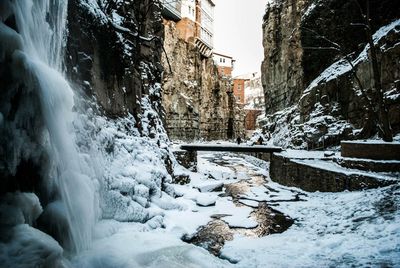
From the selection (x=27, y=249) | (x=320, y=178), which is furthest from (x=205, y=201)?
(x=27, y=249)

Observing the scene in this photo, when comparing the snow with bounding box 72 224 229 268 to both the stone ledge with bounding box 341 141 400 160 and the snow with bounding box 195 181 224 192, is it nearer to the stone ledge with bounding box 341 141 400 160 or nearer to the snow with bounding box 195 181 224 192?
the snow with bounding box 195 181 224 192

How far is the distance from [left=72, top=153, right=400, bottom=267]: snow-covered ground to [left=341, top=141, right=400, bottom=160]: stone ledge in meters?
2.17

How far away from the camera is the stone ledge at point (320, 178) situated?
9.86 metres

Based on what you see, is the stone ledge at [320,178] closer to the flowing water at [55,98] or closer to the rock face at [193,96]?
the flowing water at [55,98]

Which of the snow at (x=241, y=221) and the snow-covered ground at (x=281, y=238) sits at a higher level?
the snow-covered ground at (x=281, y=238)

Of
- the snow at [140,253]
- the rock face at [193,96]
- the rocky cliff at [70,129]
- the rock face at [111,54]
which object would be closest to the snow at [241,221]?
the rocky cliff at [70,129]

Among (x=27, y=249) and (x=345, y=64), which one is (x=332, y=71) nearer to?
(x=345, y=64)

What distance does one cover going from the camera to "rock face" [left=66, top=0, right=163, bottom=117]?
846 cm

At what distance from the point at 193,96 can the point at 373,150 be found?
42592 mm

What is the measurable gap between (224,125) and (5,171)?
60.2m

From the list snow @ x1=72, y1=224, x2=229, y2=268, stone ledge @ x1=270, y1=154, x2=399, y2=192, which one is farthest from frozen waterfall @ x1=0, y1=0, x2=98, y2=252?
stone ledge @ x1=270, y1=154, x2=399, y2=192

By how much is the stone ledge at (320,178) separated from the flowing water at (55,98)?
9164 millimetres

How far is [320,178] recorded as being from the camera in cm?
1244

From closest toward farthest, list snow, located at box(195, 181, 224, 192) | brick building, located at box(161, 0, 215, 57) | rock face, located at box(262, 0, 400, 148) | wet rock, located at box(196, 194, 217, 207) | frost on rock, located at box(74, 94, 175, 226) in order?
frost on rock, located at box(74, 94, 175, 226) → wet rock, located at box(196, 194, 217, 207) → snow, located at box(195, 181, 224, 192) → rock face, located at box(262, 0, 400, 148) → brick building, located at box(161, 0, 215, 57)
